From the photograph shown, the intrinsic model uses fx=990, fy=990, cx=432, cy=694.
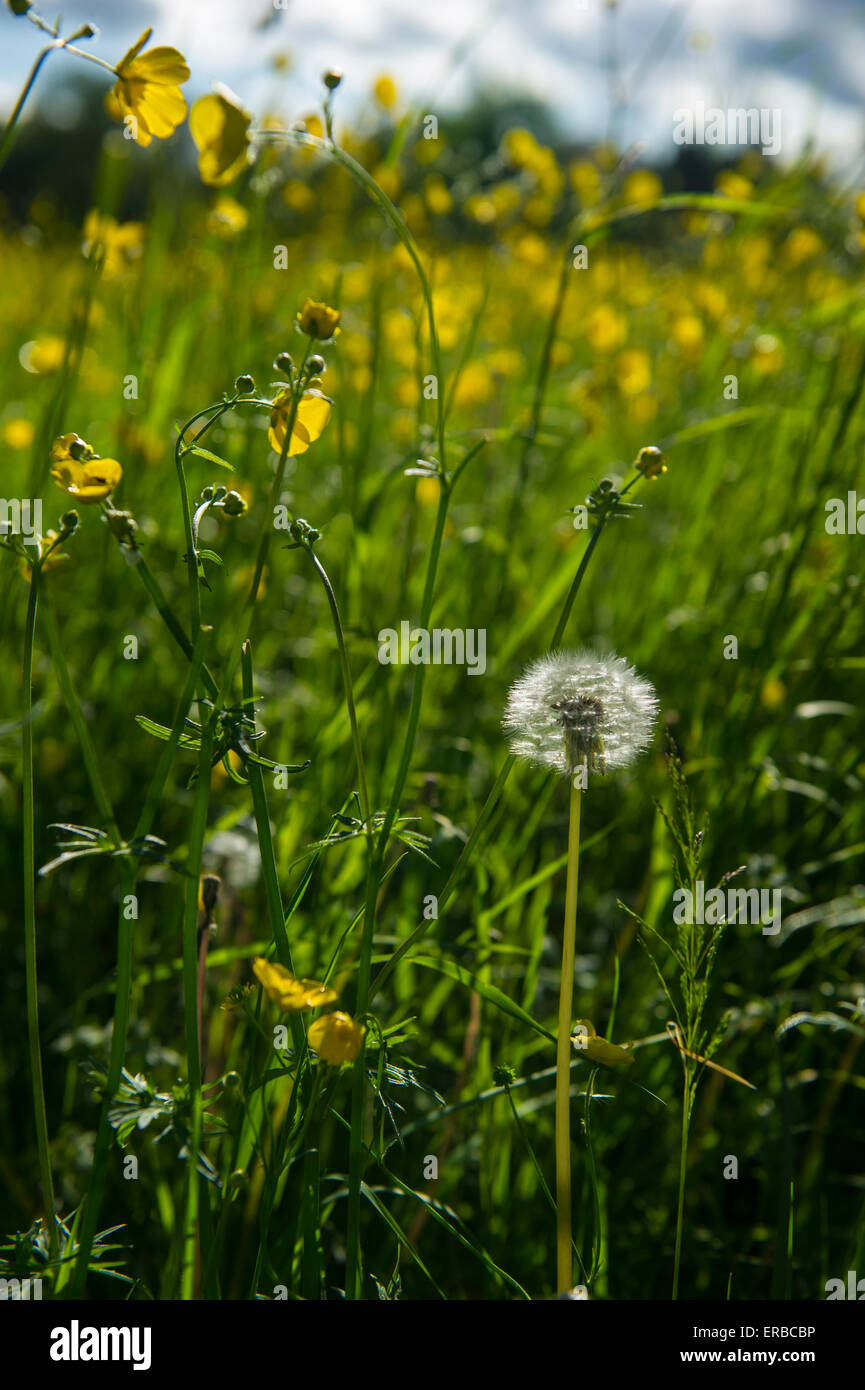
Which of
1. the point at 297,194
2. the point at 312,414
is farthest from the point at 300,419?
the point at 297,194

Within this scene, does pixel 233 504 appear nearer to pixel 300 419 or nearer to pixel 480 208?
pixel 300 419

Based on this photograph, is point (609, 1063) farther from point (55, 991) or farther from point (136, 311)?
point (136, 311)

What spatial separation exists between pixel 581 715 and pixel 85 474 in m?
0.43

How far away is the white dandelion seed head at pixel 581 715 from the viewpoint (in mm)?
822

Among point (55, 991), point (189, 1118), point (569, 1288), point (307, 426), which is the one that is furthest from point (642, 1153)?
point (307, 426)

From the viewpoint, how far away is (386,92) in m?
2.33

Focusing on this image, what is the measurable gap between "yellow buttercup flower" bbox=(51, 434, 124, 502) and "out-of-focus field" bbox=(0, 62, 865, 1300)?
0.10m

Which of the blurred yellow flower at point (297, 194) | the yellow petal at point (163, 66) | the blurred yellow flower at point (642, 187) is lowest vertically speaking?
the yellow petal at point (163, 66)

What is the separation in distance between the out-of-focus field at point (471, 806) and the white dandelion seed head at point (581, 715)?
0.21ft

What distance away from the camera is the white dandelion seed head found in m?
0.82

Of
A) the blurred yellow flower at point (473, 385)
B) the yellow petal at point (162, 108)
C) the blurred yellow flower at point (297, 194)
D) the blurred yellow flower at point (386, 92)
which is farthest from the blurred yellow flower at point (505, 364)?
the yellow petal at point (162, 108)

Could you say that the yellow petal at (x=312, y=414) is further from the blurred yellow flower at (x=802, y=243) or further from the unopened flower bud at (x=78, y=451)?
the blurred yellow flower at (x=802, y=243)

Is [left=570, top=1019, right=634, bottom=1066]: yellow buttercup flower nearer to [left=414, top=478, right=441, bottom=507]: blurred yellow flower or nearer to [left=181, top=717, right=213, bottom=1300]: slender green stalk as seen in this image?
[left=181, top=717, right=213, bottom=1300]: slender green stalk

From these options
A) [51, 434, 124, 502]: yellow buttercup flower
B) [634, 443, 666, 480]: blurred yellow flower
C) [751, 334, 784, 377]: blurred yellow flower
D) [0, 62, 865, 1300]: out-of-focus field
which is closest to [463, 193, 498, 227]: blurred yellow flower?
[0, 62, 865, 1300]: out-of-focus field
